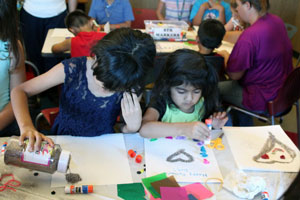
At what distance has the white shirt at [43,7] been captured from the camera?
106 inches

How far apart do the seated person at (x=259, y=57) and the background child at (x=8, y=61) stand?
4.45 feet

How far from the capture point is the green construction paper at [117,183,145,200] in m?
0.91

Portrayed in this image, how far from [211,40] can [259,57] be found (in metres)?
0.37

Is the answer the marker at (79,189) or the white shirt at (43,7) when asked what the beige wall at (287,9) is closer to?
the white shirt at (43,7)

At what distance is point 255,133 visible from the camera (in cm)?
127

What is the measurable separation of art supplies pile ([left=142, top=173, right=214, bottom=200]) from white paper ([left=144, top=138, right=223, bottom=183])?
0.03m

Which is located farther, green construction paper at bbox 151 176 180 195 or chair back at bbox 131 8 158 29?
chair back at bbox 131 8 158 29

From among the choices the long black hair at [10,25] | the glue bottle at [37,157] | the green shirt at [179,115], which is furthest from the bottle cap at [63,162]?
the long black hair at [10,25]

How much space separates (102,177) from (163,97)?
1.82ft

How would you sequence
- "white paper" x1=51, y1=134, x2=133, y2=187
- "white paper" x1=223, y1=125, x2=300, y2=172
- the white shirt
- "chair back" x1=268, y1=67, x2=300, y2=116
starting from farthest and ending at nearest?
the white shirt < "chair back" x1=268, y1=67, x2=300, y2=116 < "white paper" x1=223, y1=125, x2=300, y2=172 < "white paper" x1=51, y1=134, x2=133, y2=187

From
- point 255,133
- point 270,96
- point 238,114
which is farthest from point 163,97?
point 238,114

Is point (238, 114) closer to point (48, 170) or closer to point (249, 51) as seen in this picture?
point (249, 51)

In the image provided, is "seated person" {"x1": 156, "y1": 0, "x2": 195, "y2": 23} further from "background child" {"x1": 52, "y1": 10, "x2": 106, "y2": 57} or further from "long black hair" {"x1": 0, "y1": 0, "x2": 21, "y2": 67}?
"long black hair" {"x1": 0, "y1": 0, "x2": 21, "y2": 67}

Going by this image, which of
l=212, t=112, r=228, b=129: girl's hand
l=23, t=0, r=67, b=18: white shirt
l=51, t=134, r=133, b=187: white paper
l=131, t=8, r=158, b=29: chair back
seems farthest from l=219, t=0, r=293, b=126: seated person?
l=23, t=0, r=67, b=18: white shirt
